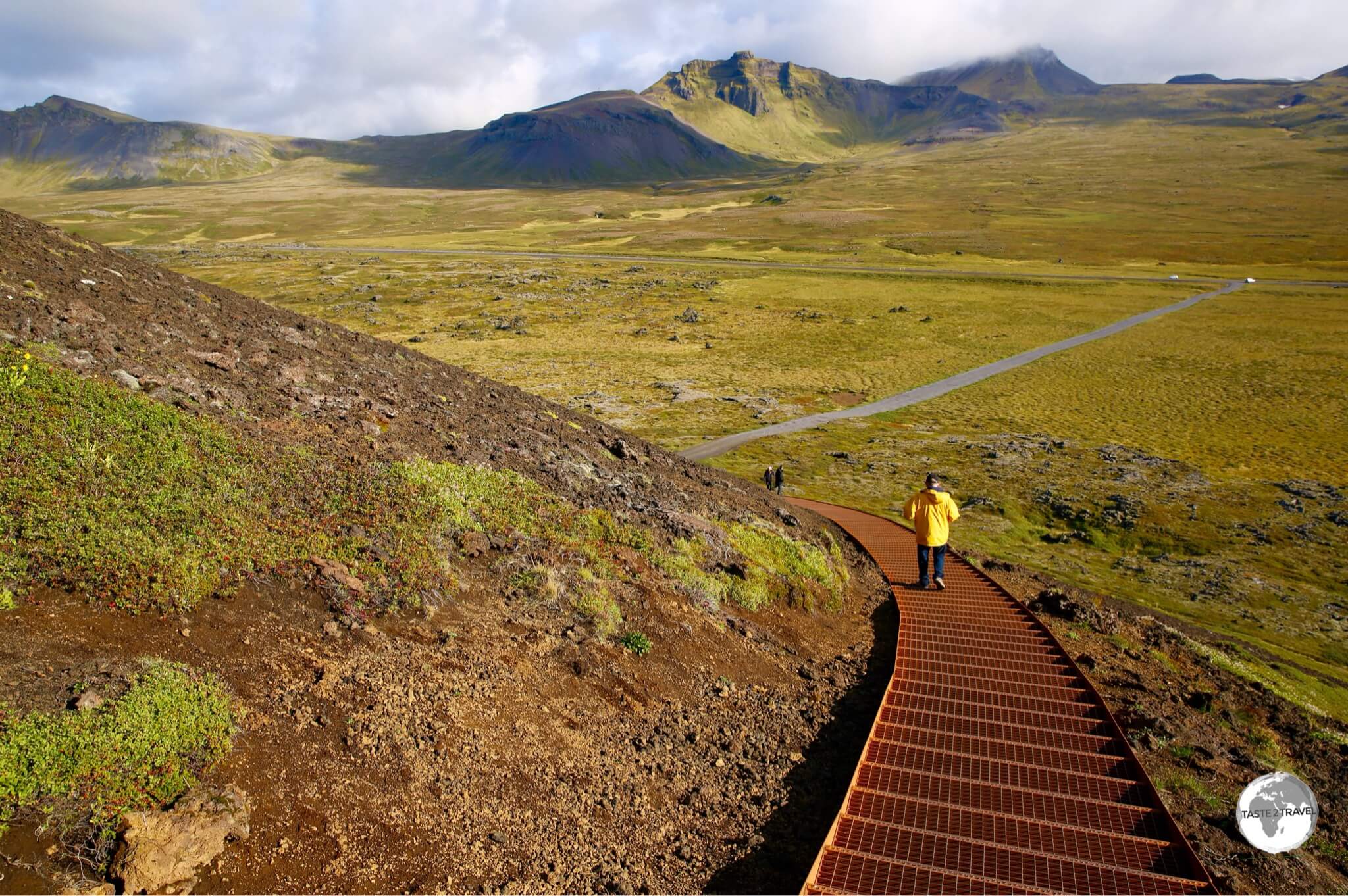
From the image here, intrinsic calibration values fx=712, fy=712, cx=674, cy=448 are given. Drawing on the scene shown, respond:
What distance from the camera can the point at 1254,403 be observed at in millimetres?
45875

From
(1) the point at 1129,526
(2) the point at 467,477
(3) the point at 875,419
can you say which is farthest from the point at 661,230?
(2) the point at 467,477

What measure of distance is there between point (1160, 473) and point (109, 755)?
Answer: 129ft

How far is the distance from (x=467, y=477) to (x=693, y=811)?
23.7 feet

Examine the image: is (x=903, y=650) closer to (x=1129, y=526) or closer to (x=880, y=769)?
(x=880, y=769)

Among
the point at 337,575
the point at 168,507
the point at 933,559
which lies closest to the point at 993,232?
the point at 933,559

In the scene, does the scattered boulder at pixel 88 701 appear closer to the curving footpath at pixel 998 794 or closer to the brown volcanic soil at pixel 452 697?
the brown volcanic soil at pixel 452 697

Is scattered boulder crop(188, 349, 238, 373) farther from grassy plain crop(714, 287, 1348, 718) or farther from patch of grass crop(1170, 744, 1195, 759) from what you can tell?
grassy plain crop(714, 287, 1348, 718)

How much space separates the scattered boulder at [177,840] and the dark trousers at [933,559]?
46.0ft

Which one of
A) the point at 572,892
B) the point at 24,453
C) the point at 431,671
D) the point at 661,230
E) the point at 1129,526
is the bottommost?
the point at 1129,526

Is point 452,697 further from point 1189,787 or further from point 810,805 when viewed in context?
point 1189,787

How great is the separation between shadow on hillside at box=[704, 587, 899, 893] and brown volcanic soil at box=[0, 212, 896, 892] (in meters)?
0.04

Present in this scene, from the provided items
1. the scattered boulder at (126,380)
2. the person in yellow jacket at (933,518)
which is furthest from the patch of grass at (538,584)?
the person in yellow jacket at (933,518)

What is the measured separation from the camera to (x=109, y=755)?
246 inches

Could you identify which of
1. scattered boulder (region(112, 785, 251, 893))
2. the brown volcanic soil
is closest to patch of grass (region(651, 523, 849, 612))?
the brown volcanic soil
